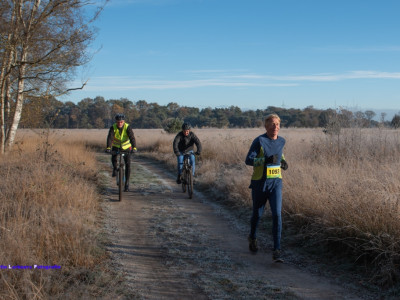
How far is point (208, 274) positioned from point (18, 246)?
2418mm

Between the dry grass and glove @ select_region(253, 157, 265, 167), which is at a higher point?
glove @ select_region(253, 157, 265, 167)

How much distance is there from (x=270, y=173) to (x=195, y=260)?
5.57 feet

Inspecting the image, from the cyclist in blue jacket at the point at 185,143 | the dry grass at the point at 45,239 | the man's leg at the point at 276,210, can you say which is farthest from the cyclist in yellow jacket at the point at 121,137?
the man's leg at the point at 276,210

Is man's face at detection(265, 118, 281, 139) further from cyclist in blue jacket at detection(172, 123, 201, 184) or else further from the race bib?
cyclist in blue jacket at detection(172, 123, 201, 184)

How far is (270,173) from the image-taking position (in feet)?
17.0

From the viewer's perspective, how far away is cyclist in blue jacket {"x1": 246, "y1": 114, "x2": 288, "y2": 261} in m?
5.14

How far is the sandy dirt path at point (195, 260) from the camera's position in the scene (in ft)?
13.4

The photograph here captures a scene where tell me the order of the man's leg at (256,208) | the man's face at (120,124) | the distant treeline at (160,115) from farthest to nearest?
the distant treeline at (160,115)
the man's face at (120,124)
the man's leg at (256,208)

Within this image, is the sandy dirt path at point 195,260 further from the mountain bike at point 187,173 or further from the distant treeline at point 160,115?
the distant treeline at point 160,115

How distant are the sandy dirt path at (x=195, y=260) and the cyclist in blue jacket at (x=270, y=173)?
60 cm

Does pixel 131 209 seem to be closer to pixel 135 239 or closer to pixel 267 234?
pixel 135 239

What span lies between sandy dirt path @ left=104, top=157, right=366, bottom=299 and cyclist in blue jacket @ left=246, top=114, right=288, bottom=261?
60 centimetres

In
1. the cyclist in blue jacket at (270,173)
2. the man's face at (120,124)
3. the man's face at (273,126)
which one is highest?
the man's face at (120,124)

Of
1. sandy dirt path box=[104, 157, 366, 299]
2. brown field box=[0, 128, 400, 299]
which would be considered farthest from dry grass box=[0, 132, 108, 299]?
sandy dirt path box=[104, 157, 366, 299]
